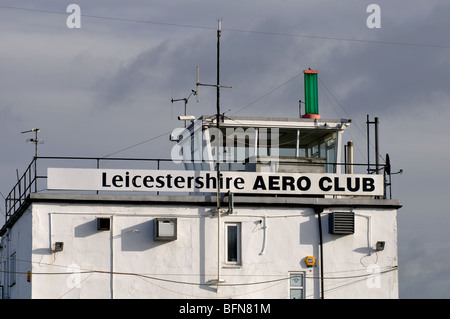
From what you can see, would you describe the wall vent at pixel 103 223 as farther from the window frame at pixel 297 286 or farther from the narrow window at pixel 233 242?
the window frame at pixel 297 286

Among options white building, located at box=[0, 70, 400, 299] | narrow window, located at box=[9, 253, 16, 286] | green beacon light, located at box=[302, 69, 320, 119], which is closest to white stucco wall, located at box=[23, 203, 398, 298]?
white building, located at box=[0, 70, 400, 299]

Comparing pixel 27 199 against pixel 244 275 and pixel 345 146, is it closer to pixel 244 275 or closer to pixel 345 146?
pixel 244 275

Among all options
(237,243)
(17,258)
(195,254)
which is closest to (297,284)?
(237,243)

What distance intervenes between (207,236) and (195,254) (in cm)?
72

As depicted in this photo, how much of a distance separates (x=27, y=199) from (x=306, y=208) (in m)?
9.34

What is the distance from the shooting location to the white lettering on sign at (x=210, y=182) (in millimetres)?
35125

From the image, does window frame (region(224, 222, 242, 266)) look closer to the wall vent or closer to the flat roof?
the flat roof

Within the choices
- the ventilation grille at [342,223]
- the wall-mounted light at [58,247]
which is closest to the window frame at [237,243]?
the ventilation grille at [342,223]

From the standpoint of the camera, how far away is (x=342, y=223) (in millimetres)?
35781

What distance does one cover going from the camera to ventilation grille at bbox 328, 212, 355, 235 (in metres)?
35.7

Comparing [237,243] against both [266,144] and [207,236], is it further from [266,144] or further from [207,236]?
[266,144]

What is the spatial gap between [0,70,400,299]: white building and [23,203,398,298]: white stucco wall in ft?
0.11

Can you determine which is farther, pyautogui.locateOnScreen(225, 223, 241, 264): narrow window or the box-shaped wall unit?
pyautogui.locateOnScreen(225, 223, 241, 264): narrow window

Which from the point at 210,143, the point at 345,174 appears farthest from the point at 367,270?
the point at 210,143
